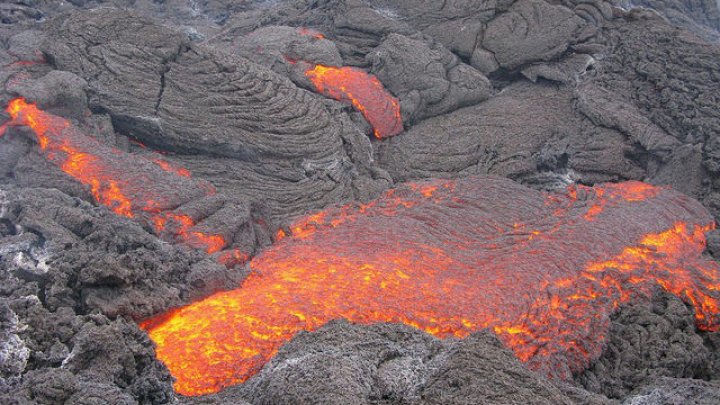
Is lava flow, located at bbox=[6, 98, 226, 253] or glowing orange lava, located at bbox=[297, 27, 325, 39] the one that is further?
glowing orange lava, located at bbox=[297, 27, 325, 39]

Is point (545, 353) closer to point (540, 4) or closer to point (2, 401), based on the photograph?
point (2, 401)

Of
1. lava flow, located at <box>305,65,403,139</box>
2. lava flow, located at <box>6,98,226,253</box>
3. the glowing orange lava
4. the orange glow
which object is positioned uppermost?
the glowing orange lava

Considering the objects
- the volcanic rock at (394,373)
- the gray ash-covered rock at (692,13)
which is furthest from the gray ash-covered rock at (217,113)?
the gray ash-covered rock at (692,13)

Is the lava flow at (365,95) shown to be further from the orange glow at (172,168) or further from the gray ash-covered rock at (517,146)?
the orange glow at (172,168)

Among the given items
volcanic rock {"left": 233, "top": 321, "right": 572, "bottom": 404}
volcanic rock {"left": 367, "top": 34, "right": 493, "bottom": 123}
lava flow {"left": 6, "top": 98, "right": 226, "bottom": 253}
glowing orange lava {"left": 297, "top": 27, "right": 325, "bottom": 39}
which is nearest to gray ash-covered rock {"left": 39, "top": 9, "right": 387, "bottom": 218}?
lava flow {"left": 6, "top": 98, "right": 226, "bottom": 253}

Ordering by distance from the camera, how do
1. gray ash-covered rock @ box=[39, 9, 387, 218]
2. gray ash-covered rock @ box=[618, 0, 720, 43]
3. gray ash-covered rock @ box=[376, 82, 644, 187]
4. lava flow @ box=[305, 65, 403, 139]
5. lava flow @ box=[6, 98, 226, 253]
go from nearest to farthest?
lava flow @ box=[6, 98, 226, 253]
gray ash-covered rock @ box=[39, 9, 387, 218]
gray ash-covered rock @ box=[376, 82, 644, 187]
lava flow @ box=[305, 65, 403, 139]
gray ash-covered rock @ box=[618, 0, 720, 43]

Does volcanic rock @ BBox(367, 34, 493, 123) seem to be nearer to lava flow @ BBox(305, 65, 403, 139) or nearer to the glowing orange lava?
lava flow @ BBox(305, 65, 403, 139)

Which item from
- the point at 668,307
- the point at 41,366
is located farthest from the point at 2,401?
the point at 668,307
